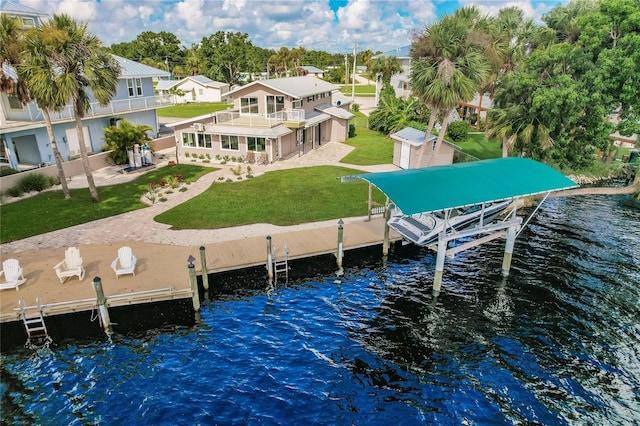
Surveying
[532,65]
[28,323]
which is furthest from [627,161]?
[28,323]

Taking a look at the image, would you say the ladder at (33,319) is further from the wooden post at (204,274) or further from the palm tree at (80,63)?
the palm tree at (80,63)

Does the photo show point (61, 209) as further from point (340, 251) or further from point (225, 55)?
point (225, 55)

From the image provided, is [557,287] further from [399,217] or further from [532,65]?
[532,65]

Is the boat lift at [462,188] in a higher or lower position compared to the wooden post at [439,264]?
higher

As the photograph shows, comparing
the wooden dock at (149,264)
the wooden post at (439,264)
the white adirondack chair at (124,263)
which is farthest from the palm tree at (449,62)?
the white adirondack chair at (124,263)

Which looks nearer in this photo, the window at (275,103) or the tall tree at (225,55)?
the window at (275,103)

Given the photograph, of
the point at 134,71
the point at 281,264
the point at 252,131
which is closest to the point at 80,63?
the point at 252,131
